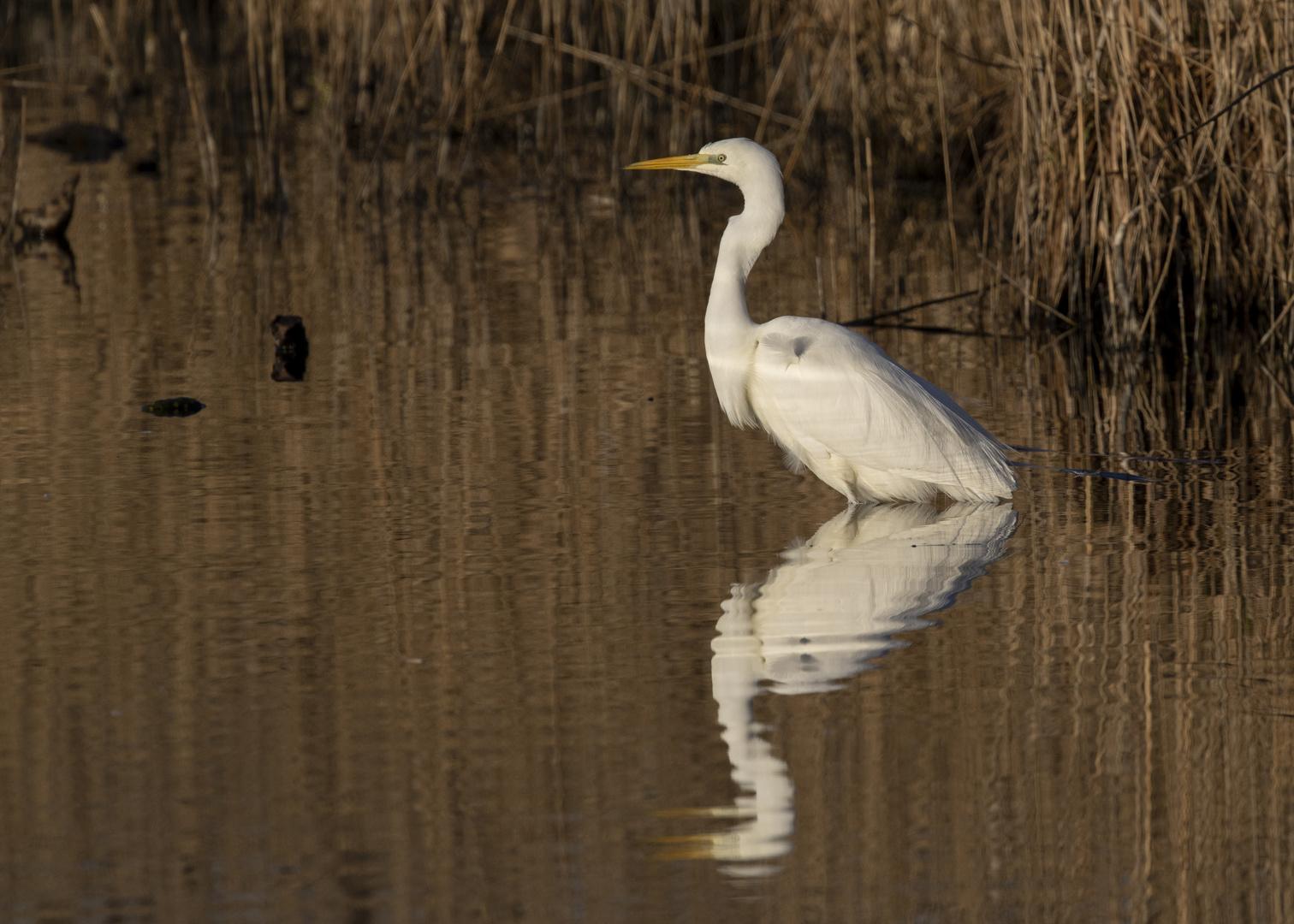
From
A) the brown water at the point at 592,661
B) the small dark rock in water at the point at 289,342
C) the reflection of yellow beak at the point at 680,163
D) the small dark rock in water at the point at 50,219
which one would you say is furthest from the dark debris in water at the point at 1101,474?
the small dark rock in water at the point at 50,219

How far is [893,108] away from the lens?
11977mm

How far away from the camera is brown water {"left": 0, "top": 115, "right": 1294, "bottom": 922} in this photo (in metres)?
2.87

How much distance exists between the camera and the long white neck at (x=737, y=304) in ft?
18.0

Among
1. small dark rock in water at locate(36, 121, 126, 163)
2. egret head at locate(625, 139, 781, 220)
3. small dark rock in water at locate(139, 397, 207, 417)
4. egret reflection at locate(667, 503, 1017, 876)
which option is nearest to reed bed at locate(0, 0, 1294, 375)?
small dark rock in water at locate(36, 121, 126, 163)

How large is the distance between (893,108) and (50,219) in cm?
552

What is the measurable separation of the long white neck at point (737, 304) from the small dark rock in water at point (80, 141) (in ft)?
28.5

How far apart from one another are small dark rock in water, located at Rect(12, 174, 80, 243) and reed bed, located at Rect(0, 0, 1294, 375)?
2.93 feet

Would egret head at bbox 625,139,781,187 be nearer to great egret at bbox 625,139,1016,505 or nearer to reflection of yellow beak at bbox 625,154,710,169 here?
reflection of yellow beak at bbox 625,154,710,169

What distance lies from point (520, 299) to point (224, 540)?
381 cm

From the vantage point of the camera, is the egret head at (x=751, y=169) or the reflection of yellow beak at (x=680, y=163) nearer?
the egret head at (x=751, y=169)

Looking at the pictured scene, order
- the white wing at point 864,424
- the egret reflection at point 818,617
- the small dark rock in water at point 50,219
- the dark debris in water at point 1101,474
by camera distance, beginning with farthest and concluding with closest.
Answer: the small dark rock in water at point 50,219 < the dark debris in water at point 1101,474 < the white wing at point 864,424 < the egret reflection at point 818,617

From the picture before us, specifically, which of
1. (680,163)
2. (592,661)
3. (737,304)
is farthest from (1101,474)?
(592,661)

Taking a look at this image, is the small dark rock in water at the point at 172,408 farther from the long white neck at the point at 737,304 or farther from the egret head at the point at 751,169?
the long white neck at the point at 737,304

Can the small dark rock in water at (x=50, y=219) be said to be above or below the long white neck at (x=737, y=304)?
above
